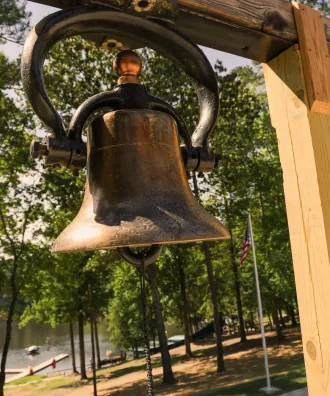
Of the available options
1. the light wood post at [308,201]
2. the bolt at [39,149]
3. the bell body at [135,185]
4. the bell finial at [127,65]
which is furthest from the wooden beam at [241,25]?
the bolt at [39,149]

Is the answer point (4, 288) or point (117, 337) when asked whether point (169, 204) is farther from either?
point (117, 337)

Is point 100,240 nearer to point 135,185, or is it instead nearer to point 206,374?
point 135,185

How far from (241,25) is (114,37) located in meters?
0.58

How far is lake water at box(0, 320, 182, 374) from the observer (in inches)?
1682

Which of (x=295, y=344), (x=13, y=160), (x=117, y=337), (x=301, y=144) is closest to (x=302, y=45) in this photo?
(x=301, y=144)

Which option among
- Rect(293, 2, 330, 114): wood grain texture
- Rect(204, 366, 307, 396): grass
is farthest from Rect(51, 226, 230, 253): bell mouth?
Rect(204, 366, 307, 396): grass

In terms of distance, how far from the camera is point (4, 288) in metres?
16.5

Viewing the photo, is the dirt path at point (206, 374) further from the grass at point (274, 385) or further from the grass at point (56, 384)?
the grass at point (274, 385)

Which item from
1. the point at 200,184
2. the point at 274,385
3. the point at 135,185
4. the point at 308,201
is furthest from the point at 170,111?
the point at 200,184

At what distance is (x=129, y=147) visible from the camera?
5.36 feet

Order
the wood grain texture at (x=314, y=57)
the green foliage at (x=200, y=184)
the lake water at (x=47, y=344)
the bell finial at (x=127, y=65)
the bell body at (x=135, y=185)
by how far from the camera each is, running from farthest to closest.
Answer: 1. the lake water at (x=47, y=344)
2. the green foliage at (x=200, y=184)
3. the wood grain texture at (x=314, y=57)
4. the bell finial at (x=127, y=65)
5. the bell body at (x=135, y=185)

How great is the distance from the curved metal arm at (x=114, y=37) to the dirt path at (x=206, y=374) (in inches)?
567

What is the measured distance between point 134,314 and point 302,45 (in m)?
31.1

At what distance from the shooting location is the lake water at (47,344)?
42719mm
